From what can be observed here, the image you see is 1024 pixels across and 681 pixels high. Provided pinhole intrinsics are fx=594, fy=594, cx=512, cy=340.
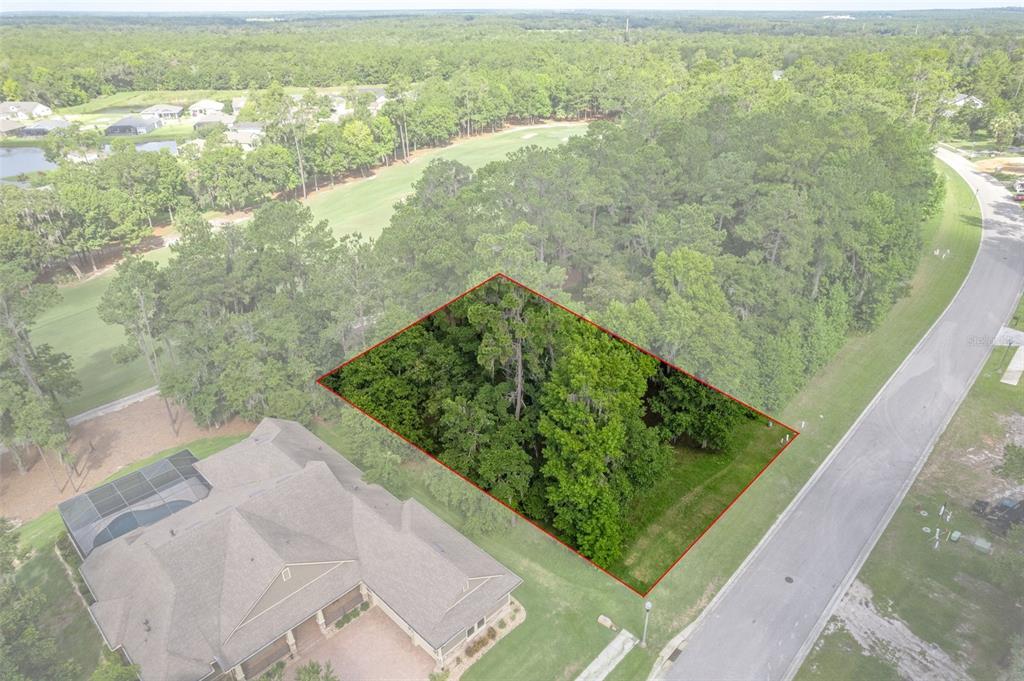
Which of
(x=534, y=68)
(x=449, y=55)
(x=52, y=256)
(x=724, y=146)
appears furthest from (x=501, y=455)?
(x=449, y=55)

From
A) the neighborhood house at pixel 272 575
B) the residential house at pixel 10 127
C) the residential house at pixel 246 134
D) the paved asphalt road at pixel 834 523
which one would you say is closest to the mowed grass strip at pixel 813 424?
the paved asphalt road at pixel 834 523

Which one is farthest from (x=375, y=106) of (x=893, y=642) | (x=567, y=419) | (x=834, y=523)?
(x=567, y=419)

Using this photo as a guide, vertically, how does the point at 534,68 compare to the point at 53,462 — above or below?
above

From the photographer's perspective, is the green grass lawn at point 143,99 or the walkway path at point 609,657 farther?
the green grass lawn at point 143,99

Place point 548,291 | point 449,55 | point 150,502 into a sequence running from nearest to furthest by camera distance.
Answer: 1. point 150,502
2. point 548,291
3. point 449,55

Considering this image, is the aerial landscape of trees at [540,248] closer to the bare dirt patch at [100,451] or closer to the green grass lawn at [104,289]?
the bare dirt patch at [100,451]

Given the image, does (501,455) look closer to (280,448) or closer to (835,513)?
(280,448)
